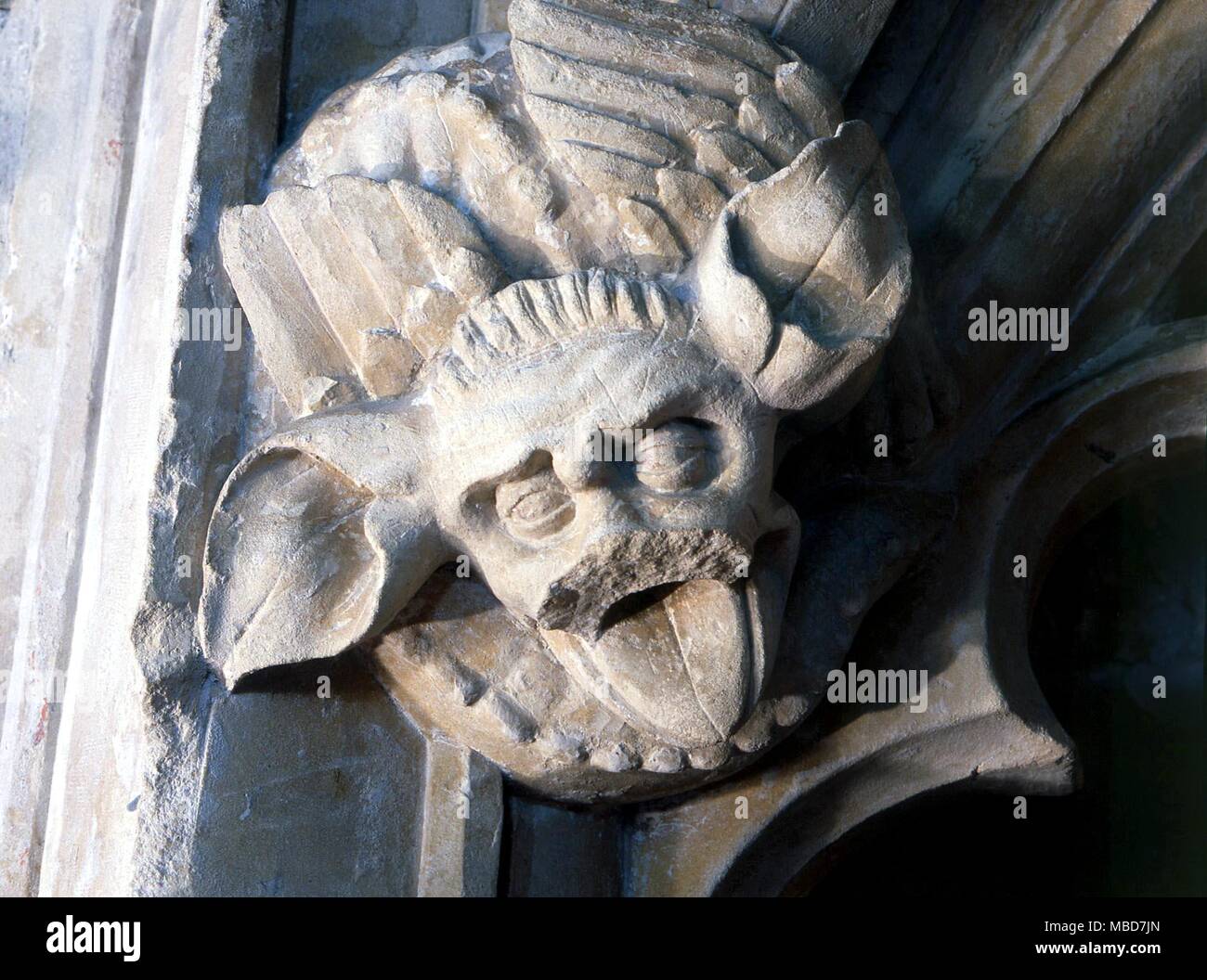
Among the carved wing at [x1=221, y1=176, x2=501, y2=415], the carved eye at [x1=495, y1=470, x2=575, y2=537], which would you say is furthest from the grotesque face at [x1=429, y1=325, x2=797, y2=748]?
the carved wing at [x1=221, y1=176, x2=501, y2=415]

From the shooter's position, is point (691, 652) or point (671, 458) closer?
point (671, 458)

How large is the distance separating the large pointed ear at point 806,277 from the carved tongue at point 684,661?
0.23m

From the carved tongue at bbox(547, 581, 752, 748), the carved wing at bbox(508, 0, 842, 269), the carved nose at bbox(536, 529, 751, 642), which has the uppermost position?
the carved wing at bbox(508, 0, 842, 269)

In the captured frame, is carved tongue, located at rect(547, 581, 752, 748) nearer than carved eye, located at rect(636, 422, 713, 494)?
No

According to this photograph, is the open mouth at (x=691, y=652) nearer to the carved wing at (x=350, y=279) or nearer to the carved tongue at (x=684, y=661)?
the carved tongue at (x=684, y=661)

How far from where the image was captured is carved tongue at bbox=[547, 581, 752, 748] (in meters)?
1.38

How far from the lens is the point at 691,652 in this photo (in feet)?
4.56

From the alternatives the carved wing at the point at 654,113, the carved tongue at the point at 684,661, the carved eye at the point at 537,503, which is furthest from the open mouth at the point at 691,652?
the carved wing at the point at 654,113

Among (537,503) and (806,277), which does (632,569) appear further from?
(806,277)

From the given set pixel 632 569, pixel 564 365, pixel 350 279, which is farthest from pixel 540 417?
pixel 350 279

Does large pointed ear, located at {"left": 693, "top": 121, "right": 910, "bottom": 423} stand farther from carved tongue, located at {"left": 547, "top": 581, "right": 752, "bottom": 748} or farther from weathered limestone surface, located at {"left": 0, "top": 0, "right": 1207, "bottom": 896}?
carved tongue, located at {"left": 547, "top": 581, "right": 752, "bottom": 748}

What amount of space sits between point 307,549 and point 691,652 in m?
0.40

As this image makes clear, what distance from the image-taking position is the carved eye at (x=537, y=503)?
1294 mm
